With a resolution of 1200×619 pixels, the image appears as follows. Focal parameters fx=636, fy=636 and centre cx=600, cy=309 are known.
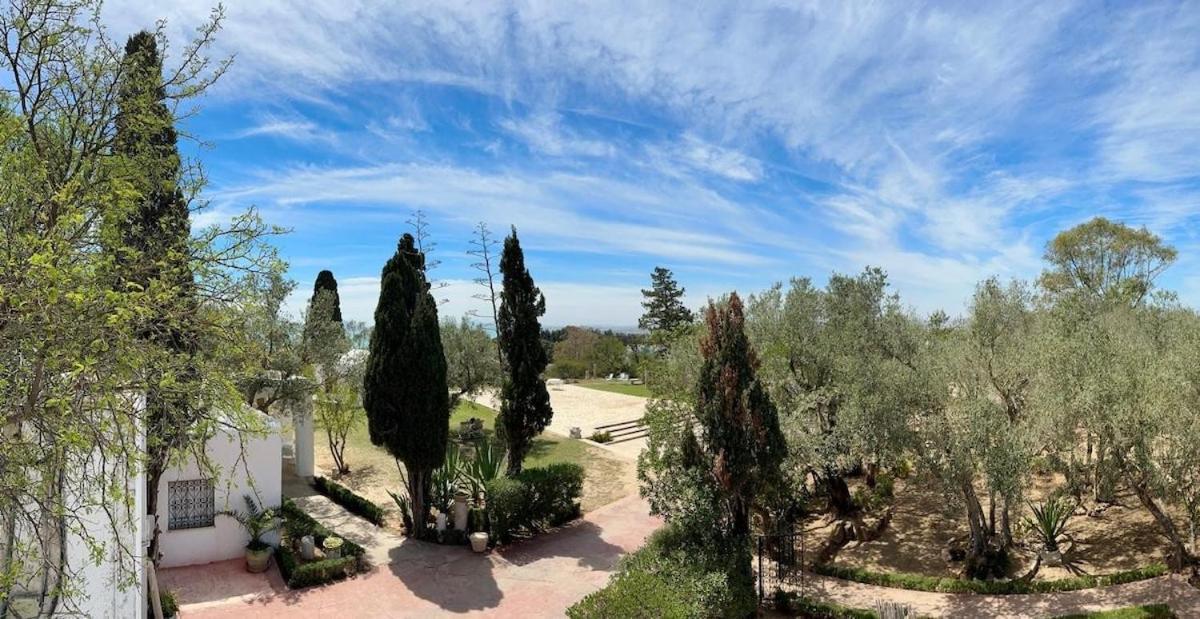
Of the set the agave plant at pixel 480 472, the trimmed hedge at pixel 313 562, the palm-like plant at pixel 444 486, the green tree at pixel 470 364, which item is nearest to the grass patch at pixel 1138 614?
the agave plant at pixel 480 472

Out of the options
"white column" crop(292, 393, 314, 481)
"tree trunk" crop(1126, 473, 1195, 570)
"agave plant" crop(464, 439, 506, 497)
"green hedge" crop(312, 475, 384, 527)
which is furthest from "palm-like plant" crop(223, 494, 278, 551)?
"tree trunk" crop(1126, 473, 1195, 570)

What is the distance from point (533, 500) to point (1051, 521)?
418 inches

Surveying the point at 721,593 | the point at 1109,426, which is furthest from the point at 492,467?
the point at 1109,426

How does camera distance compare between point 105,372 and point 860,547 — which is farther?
point 860,547

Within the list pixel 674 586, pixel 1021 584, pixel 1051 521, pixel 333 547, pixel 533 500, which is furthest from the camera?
pixel 533 500

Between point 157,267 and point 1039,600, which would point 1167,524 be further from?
point 157,267

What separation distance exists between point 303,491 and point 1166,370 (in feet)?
64.6

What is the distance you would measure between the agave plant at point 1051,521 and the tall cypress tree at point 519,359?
1070cm

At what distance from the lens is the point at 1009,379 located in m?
13.5

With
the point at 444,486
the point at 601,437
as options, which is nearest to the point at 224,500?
the point at 444,486

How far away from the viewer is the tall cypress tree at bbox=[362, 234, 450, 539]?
14312mm

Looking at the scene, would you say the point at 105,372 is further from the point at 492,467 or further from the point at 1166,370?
the point at 1166,370

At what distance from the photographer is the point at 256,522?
1303 cm

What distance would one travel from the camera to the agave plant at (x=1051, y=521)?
40.4ft
